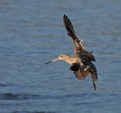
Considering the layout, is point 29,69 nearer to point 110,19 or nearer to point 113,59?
point 113,59

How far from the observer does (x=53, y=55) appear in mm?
14609

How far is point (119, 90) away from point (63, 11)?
6236 millimetres

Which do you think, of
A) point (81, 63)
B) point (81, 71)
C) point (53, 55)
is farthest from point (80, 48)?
point (53, 55)

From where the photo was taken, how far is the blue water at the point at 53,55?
11.7 metres

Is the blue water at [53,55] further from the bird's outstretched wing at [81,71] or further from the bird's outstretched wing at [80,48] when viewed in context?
the bird's outstretched wing at [81,71]

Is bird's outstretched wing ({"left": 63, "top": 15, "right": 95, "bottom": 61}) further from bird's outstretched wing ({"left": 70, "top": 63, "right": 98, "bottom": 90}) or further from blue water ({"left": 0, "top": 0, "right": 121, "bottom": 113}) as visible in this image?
blue water ({"left": 0, "top": 0, "right": 121, "bottom": 113})

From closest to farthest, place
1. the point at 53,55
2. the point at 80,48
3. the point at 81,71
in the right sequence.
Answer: the point at 81,71 < the point at 80,48 < the point at 53,55

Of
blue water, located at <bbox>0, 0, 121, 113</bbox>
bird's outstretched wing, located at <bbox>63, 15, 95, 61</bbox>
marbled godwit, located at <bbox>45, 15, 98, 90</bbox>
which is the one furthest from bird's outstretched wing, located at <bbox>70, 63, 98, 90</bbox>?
blue water, located at <bbox>0, 0, 121, 113</bbox>

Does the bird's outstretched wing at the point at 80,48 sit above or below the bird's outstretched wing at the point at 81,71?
above

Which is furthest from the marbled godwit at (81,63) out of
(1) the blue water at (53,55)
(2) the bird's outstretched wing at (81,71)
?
(1) the blue water at (53,55)

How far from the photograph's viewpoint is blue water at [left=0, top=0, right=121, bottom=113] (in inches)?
462

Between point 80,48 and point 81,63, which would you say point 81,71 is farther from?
point 80,48

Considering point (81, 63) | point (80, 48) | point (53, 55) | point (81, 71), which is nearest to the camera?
point (81, 71)

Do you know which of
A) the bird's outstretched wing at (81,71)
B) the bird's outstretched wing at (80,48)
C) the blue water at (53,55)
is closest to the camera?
the bird's outstretched wing at (81,71)
